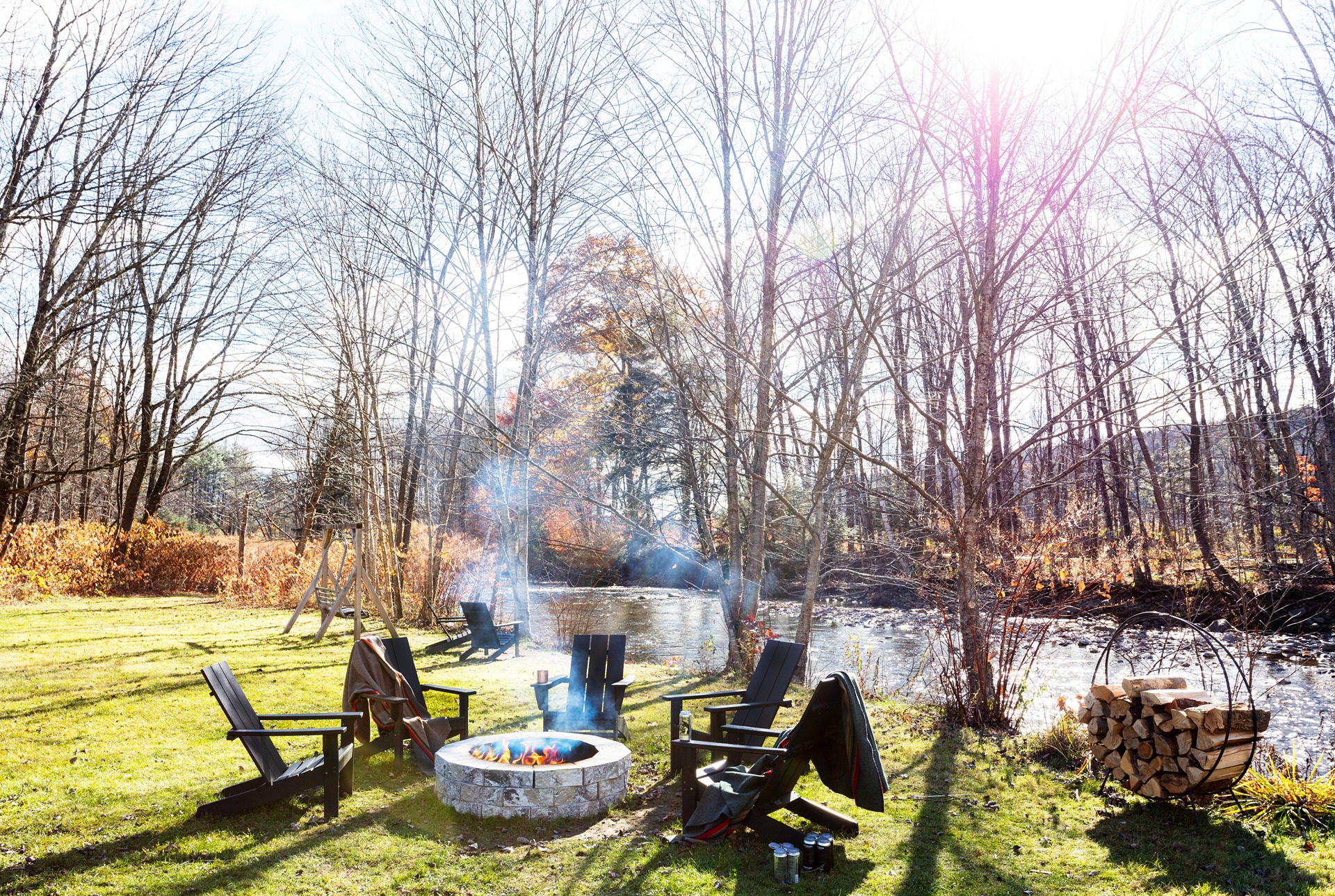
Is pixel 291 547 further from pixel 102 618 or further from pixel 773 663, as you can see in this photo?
pixel 773 663

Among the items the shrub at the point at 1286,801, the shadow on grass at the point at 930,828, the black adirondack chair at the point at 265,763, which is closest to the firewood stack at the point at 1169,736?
the shrub at the point at 1286,801

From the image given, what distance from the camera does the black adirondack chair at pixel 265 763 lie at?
398cm

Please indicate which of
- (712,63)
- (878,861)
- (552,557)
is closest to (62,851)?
(878,861)

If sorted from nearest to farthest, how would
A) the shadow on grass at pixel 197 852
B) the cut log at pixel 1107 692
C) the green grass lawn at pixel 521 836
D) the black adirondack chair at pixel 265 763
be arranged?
1. the shadow on grass at pixel 197 852
2. the green grass lawn at pixel 521 836
3. the black adirondack chair at pixel 265 763
4. the cut log at pixel 1107 692

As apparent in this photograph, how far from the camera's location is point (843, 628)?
14.6 m

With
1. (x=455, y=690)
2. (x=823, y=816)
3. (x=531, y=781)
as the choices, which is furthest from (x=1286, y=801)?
(x=455, y=690)

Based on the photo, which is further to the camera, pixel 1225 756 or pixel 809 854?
pixel 1225 756

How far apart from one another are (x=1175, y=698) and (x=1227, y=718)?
0.79ft

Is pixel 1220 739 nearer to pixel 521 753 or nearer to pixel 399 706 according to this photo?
pixel 521 753

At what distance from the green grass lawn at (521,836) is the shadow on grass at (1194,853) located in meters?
0.01

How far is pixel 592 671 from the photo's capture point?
6199 mm

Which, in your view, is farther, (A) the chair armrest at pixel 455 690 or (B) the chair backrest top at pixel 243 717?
(A) the chair armrest at pixel 455 690

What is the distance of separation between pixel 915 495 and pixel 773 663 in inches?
251

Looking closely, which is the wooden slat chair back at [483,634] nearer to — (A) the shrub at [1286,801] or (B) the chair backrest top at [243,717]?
(B) the chair backrest top at [243,717]
